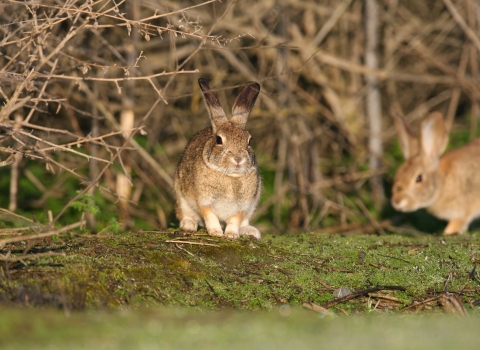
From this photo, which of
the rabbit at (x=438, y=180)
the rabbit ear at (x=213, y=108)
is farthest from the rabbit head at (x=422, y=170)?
the rabbit ear at (x=213, y=108)

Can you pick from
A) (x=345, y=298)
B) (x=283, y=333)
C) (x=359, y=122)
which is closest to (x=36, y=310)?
(x=283, y=333)

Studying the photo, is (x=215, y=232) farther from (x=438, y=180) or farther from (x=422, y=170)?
(x=438, y=180)

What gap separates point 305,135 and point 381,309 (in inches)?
250

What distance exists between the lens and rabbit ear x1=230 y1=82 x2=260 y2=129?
620 centimetres

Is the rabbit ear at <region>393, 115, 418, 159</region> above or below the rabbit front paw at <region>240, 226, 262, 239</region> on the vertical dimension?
above

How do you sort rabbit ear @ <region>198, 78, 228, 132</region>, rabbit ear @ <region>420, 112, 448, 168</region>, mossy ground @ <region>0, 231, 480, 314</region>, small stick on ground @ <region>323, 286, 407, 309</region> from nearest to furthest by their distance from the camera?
mossy ground @ <region>0, 231, 480, 314</region> → small stick on ground @ <region>323, 286, 407, 309</region> → rabbit ear @ <region>198, 78, 228, 132</region> → rabbit ear @ <region>420, 112, 448, 168</region>

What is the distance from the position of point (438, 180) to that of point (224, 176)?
4.60m

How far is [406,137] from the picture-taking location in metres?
9.91

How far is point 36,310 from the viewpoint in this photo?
374 centimetres

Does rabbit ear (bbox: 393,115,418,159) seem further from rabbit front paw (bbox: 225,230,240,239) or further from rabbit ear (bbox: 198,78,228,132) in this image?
rabbit front paw (bbox: 225,230,240,239)

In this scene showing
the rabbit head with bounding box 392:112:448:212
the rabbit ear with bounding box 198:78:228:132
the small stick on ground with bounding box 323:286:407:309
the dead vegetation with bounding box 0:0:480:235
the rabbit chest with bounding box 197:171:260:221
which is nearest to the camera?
the small stick on ground with bounding box 323:286:407:309

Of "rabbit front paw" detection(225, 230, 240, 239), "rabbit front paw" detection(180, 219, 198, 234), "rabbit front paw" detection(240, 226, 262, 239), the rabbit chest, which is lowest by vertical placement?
"rabbit front paw" detection(180, 219, 198, 234)

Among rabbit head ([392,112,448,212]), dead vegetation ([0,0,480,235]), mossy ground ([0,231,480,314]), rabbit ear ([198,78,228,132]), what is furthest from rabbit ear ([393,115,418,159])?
rabbit ear ([198,78,228,132])

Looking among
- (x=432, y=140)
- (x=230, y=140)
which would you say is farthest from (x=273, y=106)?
(x=230, y=140)
